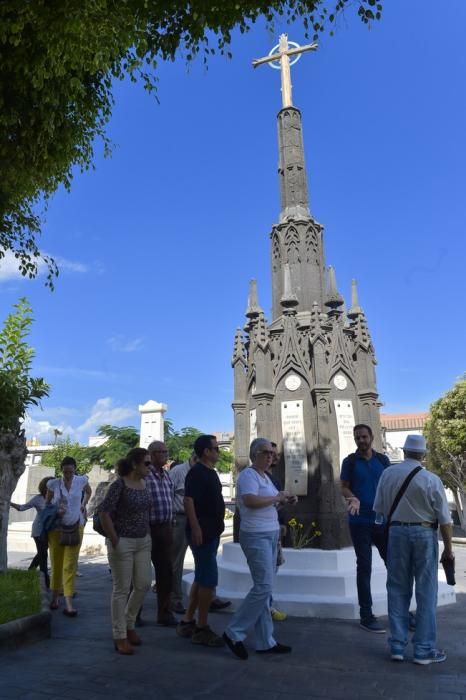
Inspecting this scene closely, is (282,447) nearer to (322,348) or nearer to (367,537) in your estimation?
(322,348)

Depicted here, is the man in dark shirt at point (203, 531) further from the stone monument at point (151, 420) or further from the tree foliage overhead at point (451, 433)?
the tree foliage overhead at point (451, 433)

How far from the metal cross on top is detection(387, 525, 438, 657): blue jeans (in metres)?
9.72

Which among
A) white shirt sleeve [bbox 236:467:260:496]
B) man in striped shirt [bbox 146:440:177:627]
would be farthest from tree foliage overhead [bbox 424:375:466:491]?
white shirt sleeve [bbox 236:467:260:496]

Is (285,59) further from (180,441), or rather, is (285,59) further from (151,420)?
(180,441)

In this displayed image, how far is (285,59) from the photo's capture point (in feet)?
37.0

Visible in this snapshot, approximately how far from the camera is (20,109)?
17.5 feet

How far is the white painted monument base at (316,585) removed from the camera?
588cm

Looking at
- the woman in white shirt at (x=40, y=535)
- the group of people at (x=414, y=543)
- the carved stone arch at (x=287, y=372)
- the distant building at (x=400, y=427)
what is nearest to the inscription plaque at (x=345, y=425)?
the carved stone arch at (x=287, y=372)

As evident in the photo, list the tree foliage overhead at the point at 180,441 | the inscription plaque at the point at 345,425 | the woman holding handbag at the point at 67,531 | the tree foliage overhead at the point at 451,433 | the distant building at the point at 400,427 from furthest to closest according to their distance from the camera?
the distant building at the point at 400,427
the tree foliage overhead at the point at 180,441
the tree foliage overhead at the point at 451,433
the inscription plaque at the point at 345,425
the woman holding handbag at the point at 67,531

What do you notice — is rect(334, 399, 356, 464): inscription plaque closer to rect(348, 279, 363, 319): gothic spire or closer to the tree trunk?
rect(348, 279, 363, 319): gothic spire

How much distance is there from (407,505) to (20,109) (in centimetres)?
553

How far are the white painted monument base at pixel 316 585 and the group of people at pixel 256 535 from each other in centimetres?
70

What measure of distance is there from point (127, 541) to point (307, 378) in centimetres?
437

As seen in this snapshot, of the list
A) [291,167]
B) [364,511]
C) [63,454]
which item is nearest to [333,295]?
[291,167]
